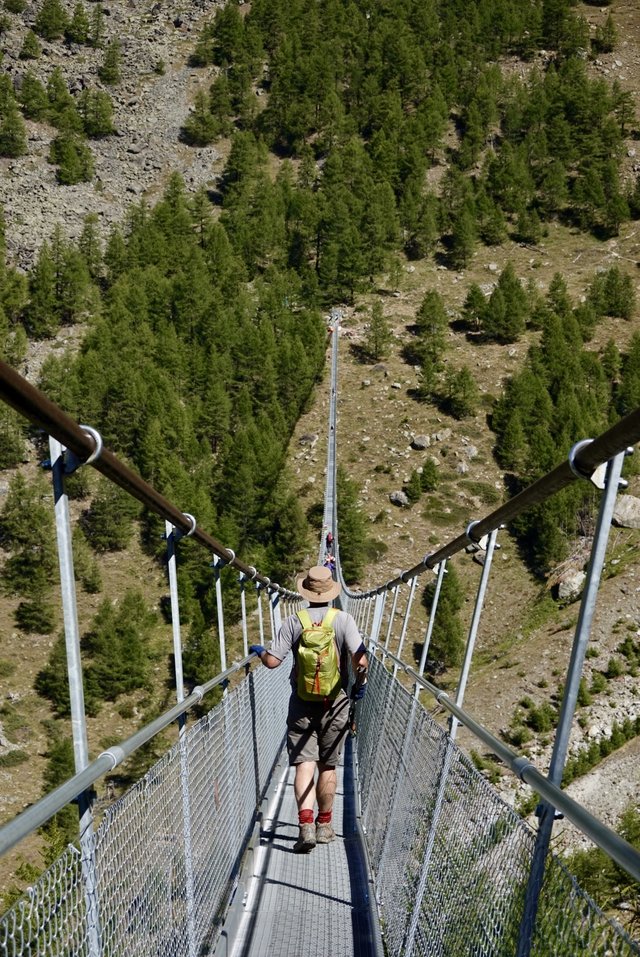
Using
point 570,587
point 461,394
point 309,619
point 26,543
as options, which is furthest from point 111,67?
point 309,619

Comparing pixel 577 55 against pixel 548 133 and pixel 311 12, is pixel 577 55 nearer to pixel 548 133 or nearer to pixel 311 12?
pixel 548 133

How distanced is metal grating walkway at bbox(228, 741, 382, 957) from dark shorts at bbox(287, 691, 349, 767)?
0.53m

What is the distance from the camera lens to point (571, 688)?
4.65 feet

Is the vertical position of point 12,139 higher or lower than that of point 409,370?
Result: higher

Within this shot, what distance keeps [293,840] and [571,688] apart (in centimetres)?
357

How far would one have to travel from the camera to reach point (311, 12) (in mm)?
100812

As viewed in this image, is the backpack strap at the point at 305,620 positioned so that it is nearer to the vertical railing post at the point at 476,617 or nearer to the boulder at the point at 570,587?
the vertical railing post at the point at 476,617

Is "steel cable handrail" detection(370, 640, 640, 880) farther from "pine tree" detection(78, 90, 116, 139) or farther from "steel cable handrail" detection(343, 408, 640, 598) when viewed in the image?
"pine tree" detection(78, 90, 116, 139)

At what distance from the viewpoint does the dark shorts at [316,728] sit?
395 centimetres

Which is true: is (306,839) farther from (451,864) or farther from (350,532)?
(350,532)

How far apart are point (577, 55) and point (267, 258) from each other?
47308mm

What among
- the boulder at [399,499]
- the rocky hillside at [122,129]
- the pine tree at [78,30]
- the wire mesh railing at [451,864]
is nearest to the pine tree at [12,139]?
the rocky hillside at [122,129]

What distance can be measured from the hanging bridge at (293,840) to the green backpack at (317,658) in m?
0.29

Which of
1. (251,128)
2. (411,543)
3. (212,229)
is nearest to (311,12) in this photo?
(251,128)
